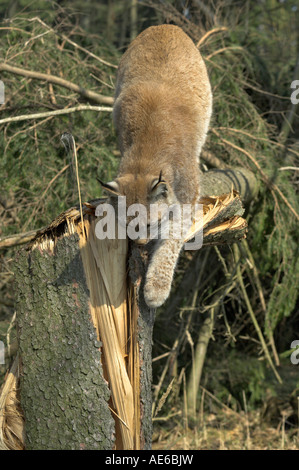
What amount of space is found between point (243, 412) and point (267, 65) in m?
4.61

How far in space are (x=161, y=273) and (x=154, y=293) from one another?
0.40 meters

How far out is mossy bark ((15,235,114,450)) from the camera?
8.50 feet

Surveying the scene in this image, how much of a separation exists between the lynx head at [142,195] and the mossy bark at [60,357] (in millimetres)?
619

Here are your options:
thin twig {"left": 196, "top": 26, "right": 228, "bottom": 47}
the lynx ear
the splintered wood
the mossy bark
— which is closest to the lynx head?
the lynx ear

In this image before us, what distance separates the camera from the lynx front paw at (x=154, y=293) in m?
2.89

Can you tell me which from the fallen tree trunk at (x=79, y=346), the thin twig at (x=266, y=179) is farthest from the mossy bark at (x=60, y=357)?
the thin twig at (x=266, y=179)

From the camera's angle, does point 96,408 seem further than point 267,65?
No

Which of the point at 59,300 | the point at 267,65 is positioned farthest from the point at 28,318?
the point at 267,65

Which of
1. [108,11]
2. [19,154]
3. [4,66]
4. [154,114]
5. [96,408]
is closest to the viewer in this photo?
[96,408]

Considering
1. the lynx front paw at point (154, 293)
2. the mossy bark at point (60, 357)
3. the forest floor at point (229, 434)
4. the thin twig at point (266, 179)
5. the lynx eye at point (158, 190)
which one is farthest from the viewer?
the forest floor at point (229, 434)

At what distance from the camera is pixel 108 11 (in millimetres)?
12117

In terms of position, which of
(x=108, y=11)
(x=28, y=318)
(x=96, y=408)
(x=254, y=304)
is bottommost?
(x=96, y=408)

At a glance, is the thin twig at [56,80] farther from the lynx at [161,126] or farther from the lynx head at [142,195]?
the lynx head at [142,195]
